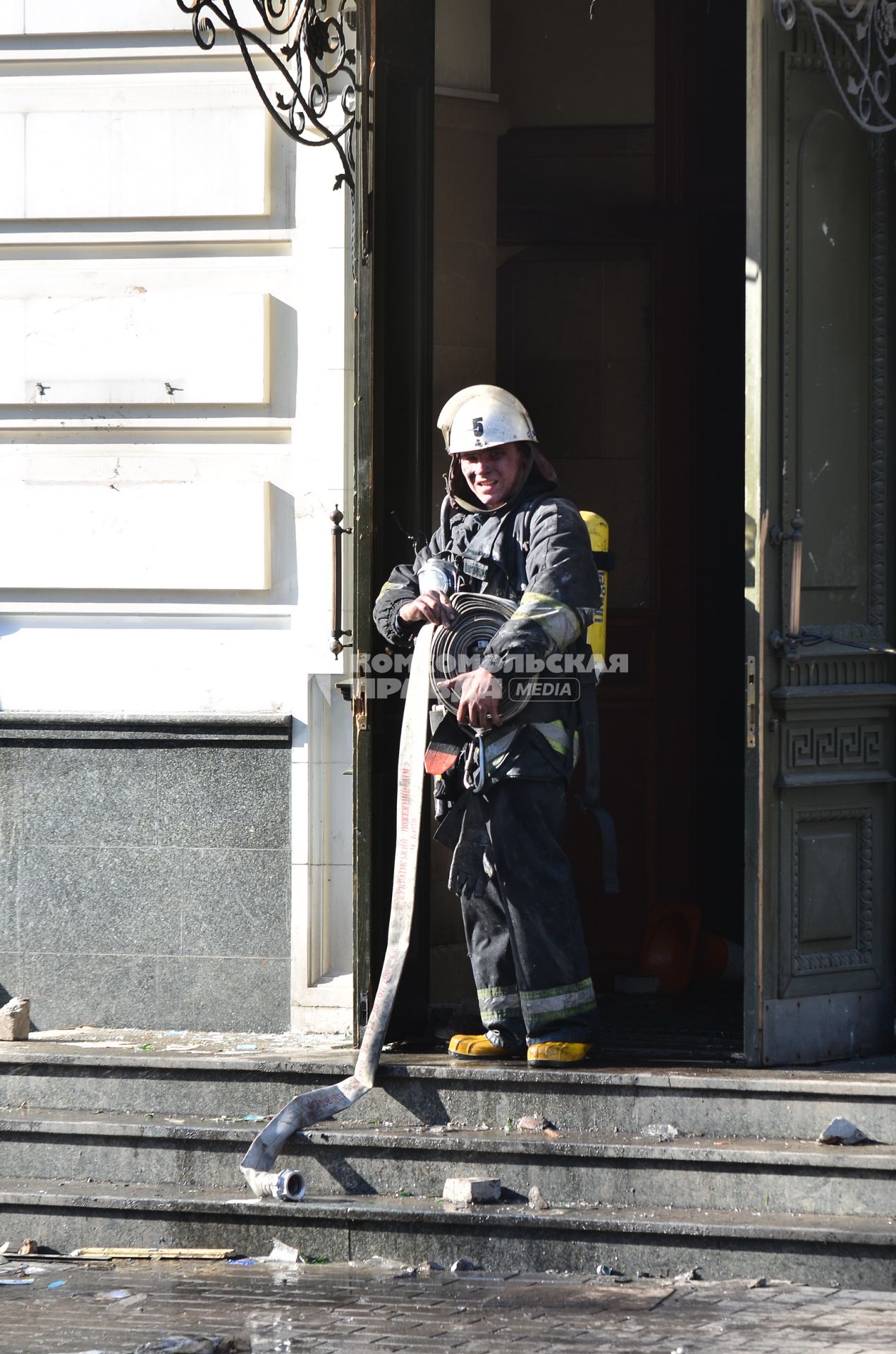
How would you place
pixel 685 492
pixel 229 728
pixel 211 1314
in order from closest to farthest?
pixel 211 1314
pixel 229 728
pixel 685 492

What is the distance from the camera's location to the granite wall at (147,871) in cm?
644

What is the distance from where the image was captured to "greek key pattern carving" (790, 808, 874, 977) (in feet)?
18.6

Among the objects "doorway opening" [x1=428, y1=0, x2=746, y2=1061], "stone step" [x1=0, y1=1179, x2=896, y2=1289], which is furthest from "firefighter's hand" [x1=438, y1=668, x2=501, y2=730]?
"doorway opening" [x1=428, y1=0, x2=746, y2=1061]

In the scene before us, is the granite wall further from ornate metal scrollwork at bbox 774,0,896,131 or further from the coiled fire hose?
ornate metal scrollwork at bbox 774,0,896,131

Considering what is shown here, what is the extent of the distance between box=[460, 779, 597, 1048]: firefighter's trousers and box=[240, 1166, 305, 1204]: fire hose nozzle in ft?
2.58

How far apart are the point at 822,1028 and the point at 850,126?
2.90m

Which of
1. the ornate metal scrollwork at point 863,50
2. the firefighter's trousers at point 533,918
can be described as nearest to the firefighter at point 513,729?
the firefighter's trousers at point 533,918

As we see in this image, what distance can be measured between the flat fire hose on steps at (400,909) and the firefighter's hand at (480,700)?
0.68ft

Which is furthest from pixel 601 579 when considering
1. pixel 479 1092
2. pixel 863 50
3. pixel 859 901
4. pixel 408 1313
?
pixel 408 1313

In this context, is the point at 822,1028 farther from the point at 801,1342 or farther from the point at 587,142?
the point at 587,142

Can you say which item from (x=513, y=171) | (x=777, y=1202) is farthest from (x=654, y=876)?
(x=513, y=171)

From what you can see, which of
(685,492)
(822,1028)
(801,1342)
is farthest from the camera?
(685,492)

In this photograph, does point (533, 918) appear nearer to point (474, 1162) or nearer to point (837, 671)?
point (474, 1162)

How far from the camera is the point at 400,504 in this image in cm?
604
